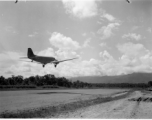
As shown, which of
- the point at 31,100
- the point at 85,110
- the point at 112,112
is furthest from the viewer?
the point at 31,100

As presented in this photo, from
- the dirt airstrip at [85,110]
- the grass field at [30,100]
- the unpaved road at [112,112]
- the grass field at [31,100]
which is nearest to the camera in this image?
the unpaved road at [112,112]

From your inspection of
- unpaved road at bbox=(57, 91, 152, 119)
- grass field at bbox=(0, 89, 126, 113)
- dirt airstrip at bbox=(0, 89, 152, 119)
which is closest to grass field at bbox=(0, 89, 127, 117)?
grass field at bbox=(0, 89, 126, 113)

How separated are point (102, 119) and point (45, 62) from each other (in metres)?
14.9

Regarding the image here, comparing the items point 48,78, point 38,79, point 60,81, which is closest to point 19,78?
point 38,79

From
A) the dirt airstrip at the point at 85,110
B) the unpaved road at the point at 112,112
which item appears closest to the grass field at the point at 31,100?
the dirt airstrip at the point at 85,110

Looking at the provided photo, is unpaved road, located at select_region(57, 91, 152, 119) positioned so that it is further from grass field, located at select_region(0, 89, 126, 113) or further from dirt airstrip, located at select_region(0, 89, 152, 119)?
grass field, located at select_region(0, 89, 126, 113)

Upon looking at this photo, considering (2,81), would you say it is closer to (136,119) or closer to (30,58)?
(30,58)

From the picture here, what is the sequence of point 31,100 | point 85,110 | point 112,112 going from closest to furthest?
point 112,112
point 85,110
point 31,100

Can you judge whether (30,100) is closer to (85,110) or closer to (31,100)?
(31,100)

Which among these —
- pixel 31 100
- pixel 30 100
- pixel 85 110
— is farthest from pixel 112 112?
pixel 30 100

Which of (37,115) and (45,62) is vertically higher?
(45,62)

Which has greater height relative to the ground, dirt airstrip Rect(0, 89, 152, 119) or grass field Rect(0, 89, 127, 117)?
dirt airstrip Rect(0, 89, 152, 119)

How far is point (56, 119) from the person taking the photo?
1609cm

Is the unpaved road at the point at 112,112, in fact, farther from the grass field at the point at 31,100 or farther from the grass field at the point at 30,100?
the grass field at the point at 30,100
